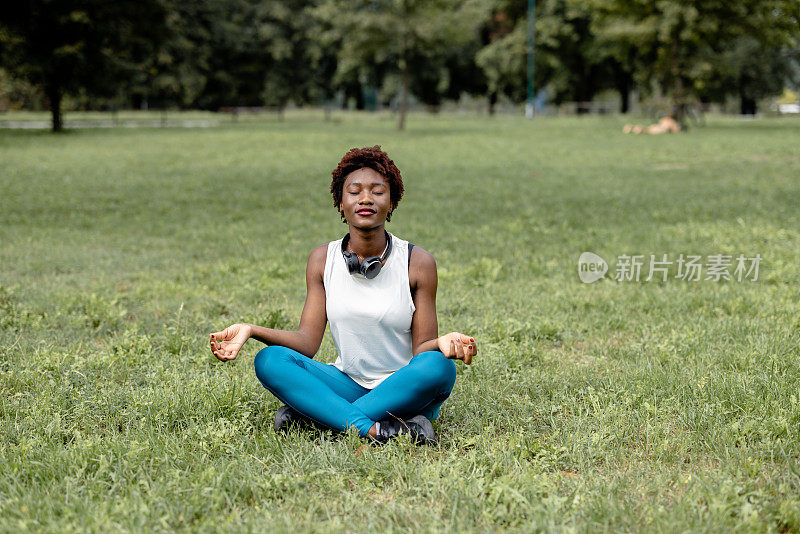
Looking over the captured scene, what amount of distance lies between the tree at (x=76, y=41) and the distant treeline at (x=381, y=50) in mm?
66

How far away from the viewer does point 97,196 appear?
1276 cm

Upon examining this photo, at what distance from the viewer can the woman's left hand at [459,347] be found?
10.2 ft

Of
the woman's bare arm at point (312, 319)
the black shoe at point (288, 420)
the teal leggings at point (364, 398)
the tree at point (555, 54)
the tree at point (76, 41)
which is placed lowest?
the black shoe at point (288, 420)

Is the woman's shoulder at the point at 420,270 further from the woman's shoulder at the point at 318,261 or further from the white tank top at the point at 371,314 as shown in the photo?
the woman's shoulder at the point at 318,261

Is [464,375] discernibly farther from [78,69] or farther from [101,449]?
[78,69]

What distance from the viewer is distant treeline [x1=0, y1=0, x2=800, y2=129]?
2991 cm

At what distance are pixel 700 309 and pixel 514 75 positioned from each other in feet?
164

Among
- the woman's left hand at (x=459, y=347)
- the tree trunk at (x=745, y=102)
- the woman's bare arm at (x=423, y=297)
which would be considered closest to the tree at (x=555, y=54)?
the tree trunk at (x=745, y=102)

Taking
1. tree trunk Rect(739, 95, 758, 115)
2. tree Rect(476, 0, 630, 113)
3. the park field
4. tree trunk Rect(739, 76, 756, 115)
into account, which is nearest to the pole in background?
tree Rect(476, 0, 630, 113)

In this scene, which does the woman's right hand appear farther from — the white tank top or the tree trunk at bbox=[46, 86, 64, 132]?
the tree trunk at bbox=[46, 86, 64, 132]

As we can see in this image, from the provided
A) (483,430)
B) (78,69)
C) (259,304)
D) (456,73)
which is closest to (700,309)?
(483,430)

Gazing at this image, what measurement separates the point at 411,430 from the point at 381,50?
27941 millimetres

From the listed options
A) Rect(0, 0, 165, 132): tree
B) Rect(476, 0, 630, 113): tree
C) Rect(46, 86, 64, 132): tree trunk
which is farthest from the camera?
Rect(476, 0, 630, 113): tree

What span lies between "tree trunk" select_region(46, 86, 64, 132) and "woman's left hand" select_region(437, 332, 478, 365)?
32938 millimetres
